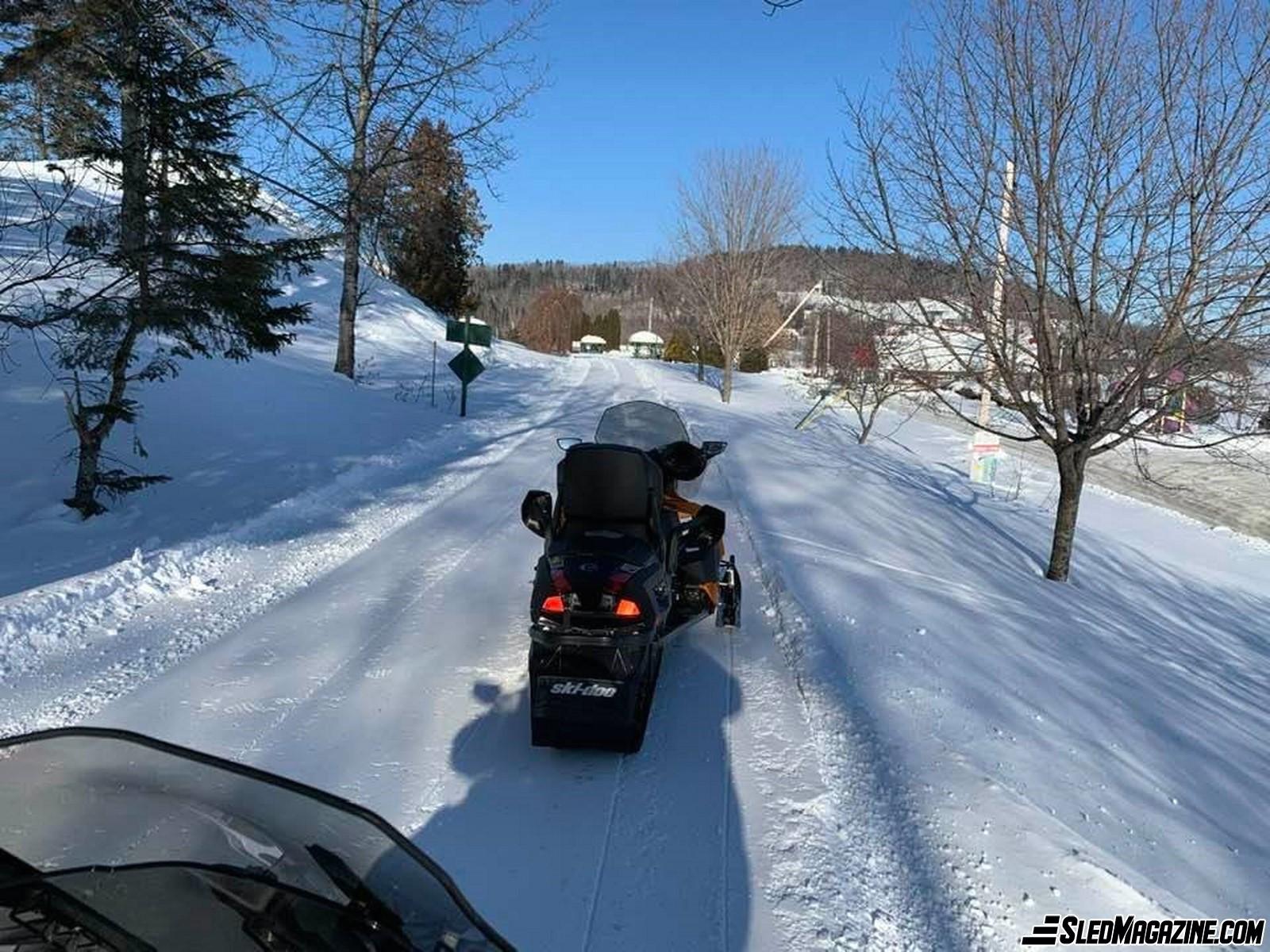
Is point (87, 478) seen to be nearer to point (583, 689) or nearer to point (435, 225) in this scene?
point (583, 689)

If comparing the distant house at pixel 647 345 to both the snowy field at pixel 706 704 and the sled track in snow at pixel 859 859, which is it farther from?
the sled track in snow at pixel 859 859

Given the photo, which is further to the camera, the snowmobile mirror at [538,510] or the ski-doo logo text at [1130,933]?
the snowmobile mirror at [538,510]

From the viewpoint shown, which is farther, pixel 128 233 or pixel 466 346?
pixel 466 346

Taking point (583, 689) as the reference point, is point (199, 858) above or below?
above

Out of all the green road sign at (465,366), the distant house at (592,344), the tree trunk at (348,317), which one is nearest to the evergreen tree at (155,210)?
the green road sign at (465,366)

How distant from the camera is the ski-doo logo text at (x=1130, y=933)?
9.91 ft

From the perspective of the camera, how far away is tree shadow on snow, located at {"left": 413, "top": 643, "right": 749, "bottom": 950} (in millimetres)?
2967

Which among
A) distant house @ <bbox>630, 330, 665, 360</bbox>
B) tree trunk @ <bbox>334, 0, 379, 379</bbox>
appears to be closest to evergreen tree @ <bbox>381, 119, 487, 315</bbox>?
tree trunk @ <bbox>334, 0, 379, 379</bbox>

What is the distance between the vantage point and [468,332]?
62.0ft

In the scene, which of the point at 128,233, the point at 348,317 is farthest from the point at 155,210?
the point at 348,317

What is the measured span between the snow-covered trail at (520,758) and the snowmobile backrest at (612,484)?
3.68ft

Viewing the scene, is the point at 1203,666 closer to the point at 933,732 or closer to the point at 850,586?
the point at 850,586

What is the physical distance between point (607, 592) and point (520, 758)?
93cm

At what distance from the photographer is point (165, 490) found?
932 cm
